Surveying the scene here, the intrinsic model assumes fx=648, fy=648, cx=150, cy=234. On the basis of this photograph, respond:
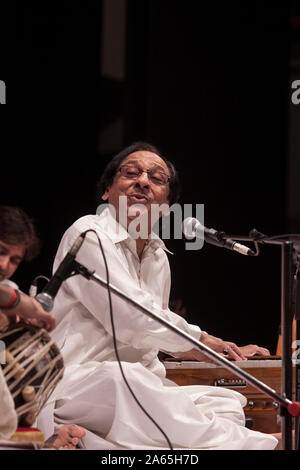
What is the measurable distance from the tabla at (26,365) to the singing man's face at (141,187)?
1.26 meters

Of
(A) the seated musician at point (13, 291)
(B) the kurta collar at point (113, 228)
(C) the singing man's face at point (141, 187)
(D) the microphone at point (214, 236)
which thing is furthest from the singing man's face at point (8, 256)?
(C) the singing man's face at point (141, 187)

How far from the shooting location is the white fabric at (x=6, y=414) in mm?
2307

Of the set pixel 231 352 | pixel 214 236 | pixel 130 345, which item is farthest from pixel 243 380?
pixel 214 236

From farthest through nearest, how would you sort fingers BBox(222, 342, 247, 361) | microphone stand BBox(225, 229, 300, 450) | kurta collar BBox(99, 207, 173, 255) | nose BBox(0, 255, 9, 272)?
kurta collar BBox(99, 207, 173, 255) < fingers BBox(222, 342, 247, 361) < microphone stand BBox(225, 229, 300, 450) < nose BBox(0, 255, 9, 272)

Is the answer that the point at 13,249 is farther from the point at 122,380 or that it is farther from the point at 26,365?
the point at 122,380

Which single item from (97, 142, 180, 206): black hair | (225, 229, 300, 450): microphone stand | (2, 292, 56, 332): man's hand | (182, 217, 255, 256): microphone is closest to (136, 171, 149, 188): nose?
(97, 142, 180, 206): black hair

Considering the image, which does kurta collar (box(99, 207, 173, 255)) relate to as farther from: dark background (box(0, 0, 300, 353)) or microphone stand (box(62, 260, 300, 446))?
dark background (box(0, 0, 300, 353))

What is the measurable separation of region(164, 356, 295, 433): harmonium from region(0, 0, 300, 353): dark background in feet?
4.58

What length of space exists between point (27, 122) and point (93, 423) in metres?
2.36

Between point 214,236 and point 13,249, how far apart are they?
983mm

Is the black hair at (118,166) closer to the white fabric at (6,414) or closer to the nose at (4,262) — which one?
the nose at (4,262)

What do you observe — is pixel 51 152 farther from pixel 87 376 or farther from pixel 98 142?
pixel 87 376

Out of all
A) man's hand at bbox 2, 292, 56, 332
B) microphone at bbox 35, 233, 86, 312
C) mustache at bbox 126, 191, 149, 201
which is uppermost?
mustache at bbox 126, 191, 149, 201

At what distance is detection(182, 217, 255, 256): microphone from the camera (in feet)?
9.50
